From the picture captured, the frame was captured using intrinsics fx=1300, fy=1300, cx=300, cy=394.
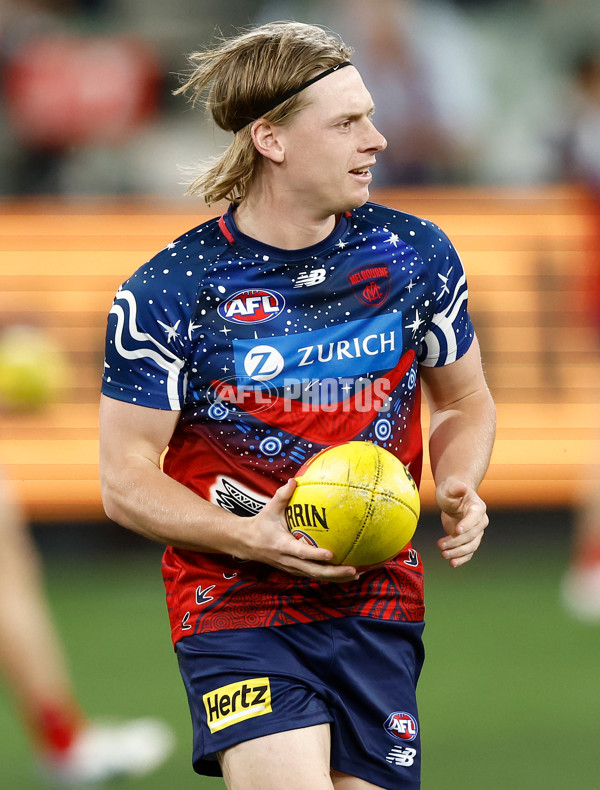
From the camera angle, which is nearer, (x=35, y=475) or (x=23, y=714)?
(x=23, y=714)

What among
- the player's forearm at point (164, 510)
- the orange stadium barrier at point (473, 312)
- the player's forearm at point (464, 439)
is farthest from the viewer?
the orange stadium barrier at point (473, 312)

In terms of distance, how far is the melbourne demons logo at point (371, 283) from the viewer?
3.61 metres

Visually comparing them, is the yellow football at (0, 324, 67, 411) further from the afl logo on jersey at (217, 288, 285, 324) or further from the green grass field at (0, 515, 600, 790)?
the afl logo on jersey at (217, 288, 285, 324)

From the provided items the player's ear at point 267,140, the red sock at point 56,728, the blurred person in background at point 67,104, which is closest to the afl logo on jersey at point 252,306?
the player's ear at point 267,140

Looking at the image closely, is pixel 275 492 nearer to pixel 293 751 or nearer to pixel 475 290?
pixel 293 751

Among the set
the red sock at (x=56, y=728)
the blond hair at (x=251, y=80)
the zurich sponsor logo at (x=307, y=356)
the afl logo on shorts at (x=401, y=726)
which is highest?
the blond hair at (x=251, y=80)

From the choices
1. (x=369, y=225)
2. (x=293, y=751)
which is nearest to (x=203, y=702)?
(x=293, y=751)

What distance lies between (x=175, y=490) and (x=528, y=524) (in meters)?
6.17

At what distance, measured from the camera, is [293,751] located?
322 cm

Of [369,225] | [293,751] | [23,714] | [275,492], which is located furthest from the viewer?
[23,714]

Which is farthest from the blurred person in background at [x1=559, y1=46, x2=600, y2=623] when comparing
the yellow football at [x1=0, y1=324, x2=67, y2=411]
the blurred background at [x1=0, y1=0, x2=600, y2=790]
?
the yellow football at [x1=0, y1=324, x2=67, y2=411]

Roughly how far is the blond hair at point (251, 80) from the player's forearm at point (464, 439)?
902 mm

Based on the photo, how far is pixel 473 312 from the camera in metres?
9.24

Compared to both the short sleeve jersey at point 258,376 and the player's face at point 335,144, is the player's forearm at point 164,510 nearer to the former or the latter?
the short sleeve jersey at point 258,376
